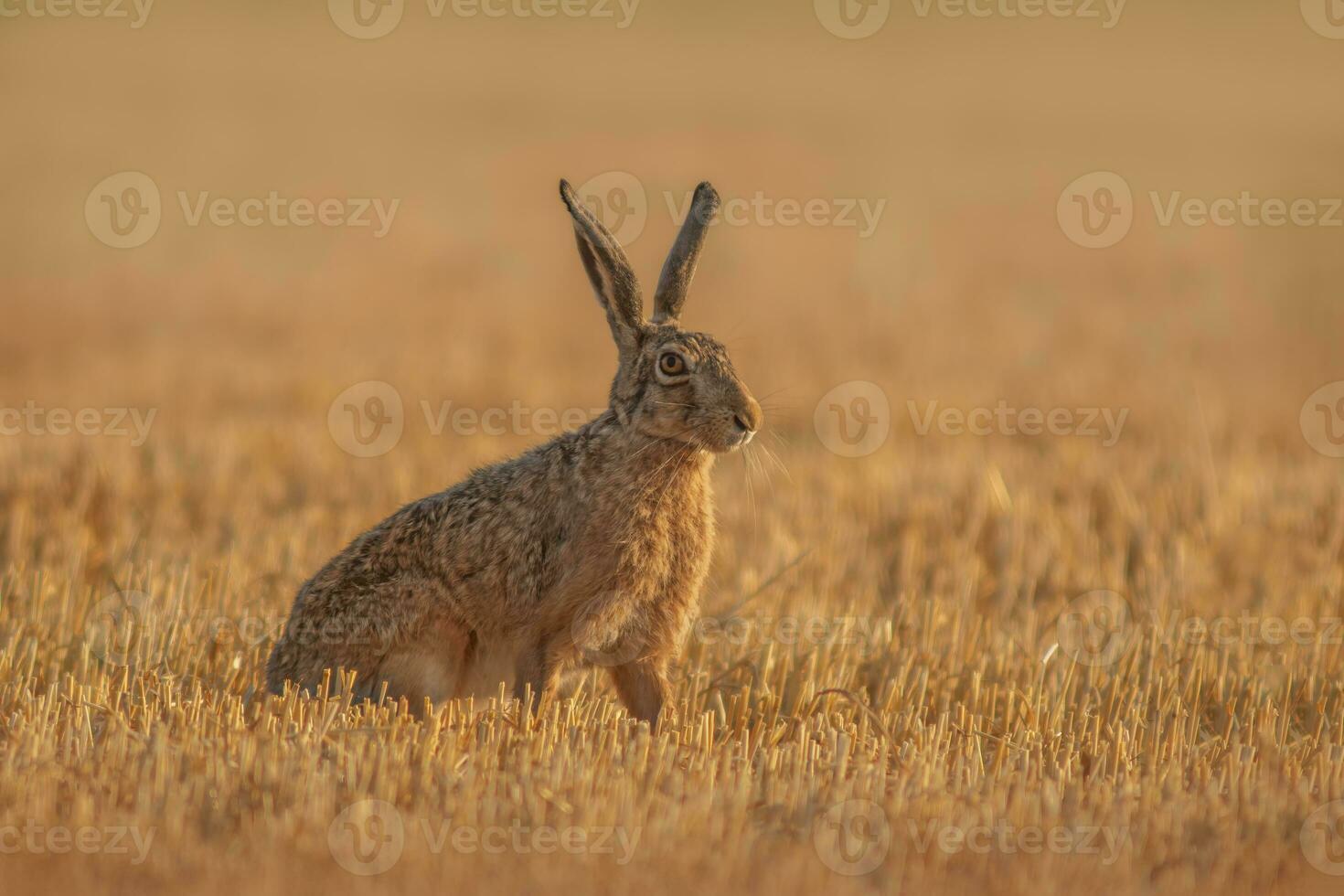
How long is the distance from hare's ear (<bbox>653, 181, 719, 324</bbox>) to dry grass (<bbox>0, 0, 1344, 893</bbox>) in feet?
2.61

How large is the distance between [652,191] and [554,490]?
55.8 feet

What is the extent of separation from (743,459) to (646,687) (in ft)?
4.58

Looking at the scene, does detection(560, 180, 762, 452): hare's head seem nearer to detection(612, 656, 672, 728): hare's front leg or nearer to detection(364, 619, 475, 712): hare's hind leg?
detection(612, 656, 672, 728): hare's front leg

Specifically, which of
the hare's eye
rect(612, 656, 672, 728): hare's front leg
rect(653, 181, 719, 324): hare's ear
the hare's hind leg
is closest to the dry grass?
rect(612, 656, 672, 728): hare's front leg

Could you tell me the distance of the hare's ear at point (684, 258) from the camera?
673 centimetres

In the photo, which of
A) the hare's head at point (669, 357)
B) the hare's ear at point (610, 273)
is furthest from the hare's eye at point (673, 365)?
the hare's ear at point (610, 273)

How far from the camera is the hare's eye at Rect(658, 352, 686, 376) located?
655cm

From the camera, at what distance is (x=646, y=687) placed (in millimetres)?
6676

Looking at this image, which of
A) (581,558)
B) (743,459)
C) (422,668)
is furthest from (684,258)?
(422,668)

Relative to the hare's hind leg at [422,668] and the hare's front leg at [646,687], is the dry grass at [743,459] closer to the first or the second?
the hare's front leg at [646,687]

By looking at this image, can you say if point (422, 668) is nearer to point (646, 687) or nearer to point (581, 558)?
point (581, 558)

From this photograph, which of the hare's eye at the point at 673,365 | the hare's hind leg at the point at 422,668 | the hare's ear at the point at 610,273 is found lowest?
the hare's hind leg at the point at 422,668

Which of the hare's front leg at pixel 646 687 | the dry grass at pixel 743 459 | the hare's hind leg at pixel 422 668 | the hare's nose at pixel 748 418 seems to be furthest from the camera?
the hare's front leg at pixel 646 687

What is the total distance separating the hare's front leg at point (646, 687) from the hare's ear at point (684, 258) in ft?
4.98
